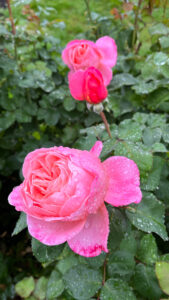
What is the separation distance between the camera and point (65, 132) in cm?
146

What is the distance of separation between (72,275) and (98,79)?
0.50 metres

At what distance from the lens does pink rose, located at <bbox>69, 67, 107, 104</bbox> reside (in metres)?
0.76

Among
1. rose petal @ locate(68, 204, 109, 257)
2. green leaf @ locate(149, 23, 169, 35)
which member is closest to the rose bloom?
rose petal @ locate(68, 204, 109, 257)

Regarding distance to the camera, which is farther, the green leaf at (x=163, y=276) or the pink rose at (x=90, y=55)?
the pink rose at (x=90, y=55)

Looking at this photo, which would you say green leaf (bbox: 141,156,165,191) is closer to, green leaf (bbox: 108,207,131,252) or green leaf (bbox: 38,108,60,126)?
green leaf (bbox: 108,207,131,252)

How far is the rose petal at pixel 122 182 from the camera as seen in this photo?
0.60 metres

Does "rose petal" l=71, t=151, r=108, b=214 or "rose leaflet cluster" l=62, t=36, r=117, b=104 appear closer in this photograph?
"rose petal" l=71, t=151, r=108, b=214

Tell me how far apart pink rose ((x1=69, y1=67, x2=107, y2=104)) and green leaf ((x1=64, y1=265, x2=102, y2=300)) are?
1.44 feet

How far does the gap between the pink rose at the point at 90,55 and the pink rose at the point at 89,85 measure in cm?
11

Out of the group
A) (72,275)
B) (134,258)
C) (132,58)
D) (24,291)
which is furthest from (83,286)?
(132,58)

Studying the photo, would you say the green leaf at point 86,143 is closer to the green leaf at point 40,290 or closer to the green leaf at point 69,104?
the green leaf at point 69,104

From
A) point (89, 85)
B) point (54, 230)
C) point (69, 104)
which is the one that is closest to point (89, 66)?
point (89, 85)

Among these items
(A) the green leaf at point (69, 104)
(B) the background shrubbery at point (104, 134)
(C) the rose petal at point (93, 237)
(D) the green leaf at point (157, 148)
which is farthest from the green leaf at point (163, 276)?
(A) the green leaf at point (69, 104)

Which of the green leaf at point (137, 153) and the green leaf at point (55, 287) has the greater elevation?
the green leaf at point (137, 153)
